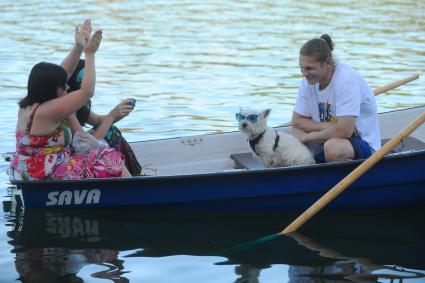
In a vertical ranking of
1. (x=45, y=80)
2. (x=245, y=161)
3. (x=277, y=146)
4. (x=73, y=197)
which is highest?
(x=45, y=80)

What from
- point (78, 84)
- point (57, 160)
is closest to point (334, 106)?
point (78, 84)

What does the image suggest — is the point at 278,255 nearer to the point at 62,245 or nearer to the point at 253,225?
the point at 253,225

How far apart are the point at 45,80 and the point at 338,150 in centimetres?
235

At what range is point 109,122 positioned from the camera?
8.23 m

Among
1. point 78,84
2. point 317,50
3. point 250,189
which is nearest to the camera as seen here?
point 317,50

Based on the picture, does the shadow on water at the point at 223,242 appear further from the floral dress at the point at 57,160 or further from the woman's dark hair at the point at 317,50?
the woman's dark hair at the point at 317,50

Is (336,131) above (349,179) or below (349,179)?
above

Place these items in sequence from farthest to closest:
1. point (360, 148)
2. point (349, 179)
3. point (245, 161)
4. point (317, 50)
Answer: point (245, 161) → point (360, 148) → point (317, 50) → point (349, 179)

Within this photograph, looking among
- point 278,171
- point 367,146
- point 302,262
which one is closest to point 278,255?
point 302,262

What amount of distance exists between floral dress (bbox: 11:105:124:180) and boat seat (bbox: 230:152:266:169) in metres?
1.32

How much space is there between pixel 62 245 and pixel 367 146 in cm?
254

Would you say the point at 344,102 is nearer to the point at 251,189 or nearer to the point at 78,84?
the point at 251,189

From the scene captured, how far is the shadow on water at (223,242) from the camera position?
716 cm

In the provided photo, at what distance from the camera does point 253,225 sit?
828 cm
